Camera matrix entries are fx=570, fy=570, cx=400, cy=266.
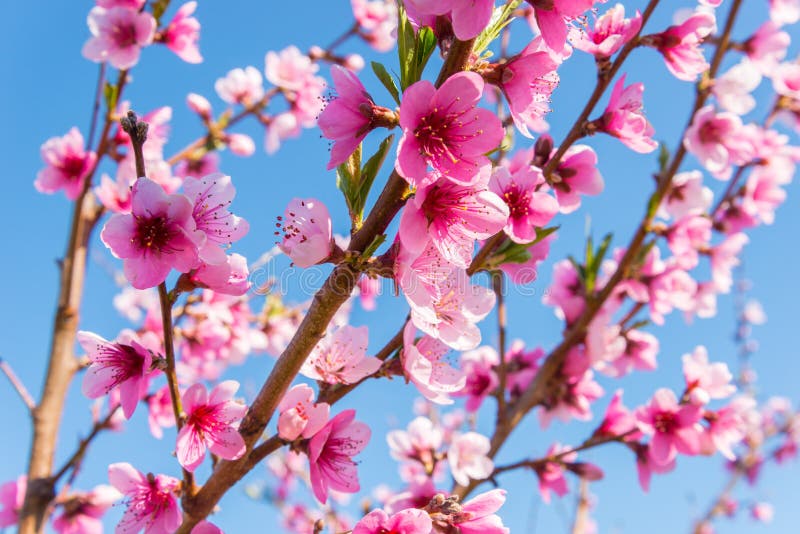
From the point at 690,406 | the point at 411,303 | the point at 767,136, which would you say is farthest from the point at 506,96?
the point at 767,136

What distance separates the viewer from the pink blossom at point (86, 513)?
9.09 feet

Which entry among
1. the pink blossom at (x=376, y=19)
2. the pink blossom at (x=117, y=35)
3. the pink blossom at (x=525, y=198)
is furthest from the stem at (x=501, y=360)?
the pink blossom at (x=376, y=19)

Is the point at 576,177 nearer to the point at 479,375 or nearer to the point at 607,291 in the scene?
the point at 607,291

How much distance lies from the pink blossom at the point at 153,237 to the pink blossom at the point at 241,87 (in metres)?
2.99

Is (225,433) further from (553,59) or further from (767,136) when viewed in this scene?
(767,136)

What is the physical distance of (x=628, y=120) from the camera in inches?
71.9

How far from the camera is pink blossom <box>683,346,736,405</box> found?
2455 millimetres

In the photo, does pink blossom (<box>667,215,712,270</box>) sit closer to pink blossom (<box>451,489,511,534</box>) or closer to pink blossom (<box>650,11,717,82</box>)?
pink blossom (<box>650,11,717,82</box>)

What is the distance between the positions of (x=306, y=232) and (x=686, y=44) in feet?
5.16

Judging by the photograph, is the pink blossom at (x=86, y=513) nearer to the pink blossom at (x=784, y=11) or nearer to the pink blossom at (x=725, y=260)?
the pink blossom at (x=725, y=260)

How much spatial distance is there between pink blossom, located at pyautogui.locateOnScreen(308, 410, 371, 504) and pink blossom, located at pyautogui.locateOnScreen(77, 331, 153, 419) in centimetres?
46

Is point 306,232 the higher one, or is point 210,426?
point 306,232

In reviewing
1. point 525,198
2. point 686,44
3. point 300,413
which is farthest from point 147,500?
point 686,44

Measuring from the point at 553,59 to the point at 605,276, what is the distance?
2.13 metres
